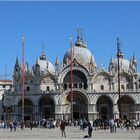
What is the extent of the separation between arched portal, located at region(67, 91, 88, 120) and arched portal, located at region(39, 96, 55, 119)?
12.1 feet

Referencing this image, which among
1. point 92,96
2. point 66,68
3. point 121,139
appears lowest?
point 121,139

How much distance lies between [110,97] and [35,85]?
582 inches

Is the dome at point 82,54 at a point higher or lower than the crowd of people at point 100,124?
higher

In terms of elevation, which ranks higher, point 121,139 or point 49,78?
point 49,78

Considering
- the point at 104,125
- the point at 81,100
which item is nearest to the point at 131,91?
the point at 81,100

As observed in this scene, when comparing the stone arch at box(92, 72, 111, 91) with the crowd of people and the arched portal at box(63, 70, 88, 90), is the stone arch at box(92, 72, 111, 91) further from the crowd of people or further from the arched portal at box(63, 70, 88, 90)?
the crowd of people

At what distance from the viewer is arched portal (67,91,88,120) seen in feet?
256

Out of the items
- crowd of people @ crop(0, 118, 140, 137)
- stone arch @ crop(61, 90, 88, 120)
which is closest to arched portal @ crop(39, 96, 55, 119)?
stone arch @ crop(61, 90, 88, 120)

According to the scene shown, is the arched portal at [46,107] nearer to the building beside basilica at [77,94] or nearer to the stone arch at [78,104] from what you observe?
the building beside basilica at [77,94]

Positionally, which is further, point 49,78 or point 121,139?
point 49,78

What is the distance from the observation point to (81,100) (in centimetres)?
7894

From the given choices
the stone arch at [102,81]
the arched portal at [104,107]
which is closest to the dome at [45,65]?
the stone arch at [102,81]

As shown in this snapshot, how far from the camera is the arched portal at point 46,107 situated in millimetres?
79575

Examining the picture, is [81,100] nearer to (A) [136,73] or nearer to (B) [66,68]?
(B) [66,68]
